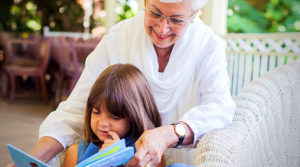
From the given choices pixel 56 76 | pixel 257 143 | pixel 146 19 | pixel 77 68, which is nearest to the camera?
pixel 257 143

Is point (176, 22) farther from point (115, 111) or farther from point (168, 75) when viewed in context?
point (115, 111)

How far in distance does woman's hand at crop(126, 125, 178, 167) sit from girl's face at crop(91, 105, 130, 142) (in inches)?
8.1

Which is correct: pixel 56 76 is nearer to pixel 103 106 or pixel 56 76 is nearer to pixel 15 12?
pixel 103 106

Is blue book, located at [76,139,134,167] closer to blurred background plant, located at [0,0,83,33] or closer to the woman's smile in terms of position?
the woman's smile

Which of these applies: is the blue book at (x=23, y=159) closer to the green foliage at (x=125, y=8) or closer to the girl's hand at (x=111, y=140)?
the girl's hand at (x=111, y=140)

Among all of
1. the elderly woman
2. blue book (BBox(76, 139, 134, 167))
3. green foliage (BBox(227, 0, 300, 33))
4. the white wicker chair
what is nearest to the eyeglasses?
the elderly woman

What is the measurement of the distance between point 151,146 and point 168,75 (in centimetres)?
53

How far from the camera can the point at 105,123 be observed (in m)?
1.33

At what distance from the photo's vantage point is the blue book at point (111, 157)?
992mm

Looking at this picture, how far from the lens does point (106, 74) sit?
1.42 m

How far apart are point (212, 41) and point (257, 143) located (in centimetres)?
54

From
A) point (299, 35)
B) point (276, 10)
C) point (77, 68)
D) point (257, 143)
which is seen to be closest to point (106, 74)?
point (257, 143)

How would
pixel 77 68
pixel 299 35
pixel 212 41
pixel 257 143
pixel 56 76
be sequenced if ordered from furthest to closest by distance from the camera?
pixel 56 76
pixel 77 68
pixel 299 35
pixel 212 41
pixel 257 143

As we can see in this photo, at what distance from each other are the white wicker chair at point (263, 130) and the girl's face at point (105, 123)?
356 mm
